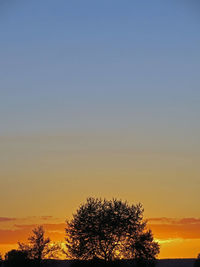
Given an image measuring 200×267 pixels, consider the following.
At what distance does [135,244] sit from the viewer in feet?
337

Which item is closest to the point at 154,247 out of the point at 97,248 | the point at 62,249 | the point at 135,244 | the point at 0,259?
the point at 135,244

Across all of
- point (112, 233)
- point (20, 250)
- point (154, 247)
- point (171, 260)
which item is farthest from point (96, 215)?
point (171, 260)

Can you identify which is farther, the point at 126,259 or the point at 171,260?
the point at 171,260

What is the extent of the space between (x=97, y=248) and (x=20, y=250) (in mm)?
19141

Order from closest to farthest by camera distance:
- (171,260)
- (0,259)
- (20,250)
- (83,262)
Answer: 1. (83,262)
2. (20,250)
3. (0,259)
4. (171,260)

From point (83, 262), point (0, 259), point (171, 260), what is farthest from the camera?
point (171, 260)

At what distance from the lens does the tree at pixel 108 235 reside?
102062 millimetres

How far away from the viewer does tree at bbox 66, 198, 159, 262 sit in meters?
102

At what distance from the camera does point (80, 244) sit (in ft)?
337

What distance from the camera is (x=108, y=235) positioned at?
103125 millimetres

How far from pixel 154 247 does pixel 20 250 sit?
27.3m

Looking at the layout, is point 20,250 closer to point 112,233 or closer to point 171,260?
point 112,233

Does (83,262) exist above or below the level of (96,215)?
below

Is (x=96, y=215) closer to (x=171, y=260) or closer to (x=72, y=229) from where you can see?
(x=72, y=229)
